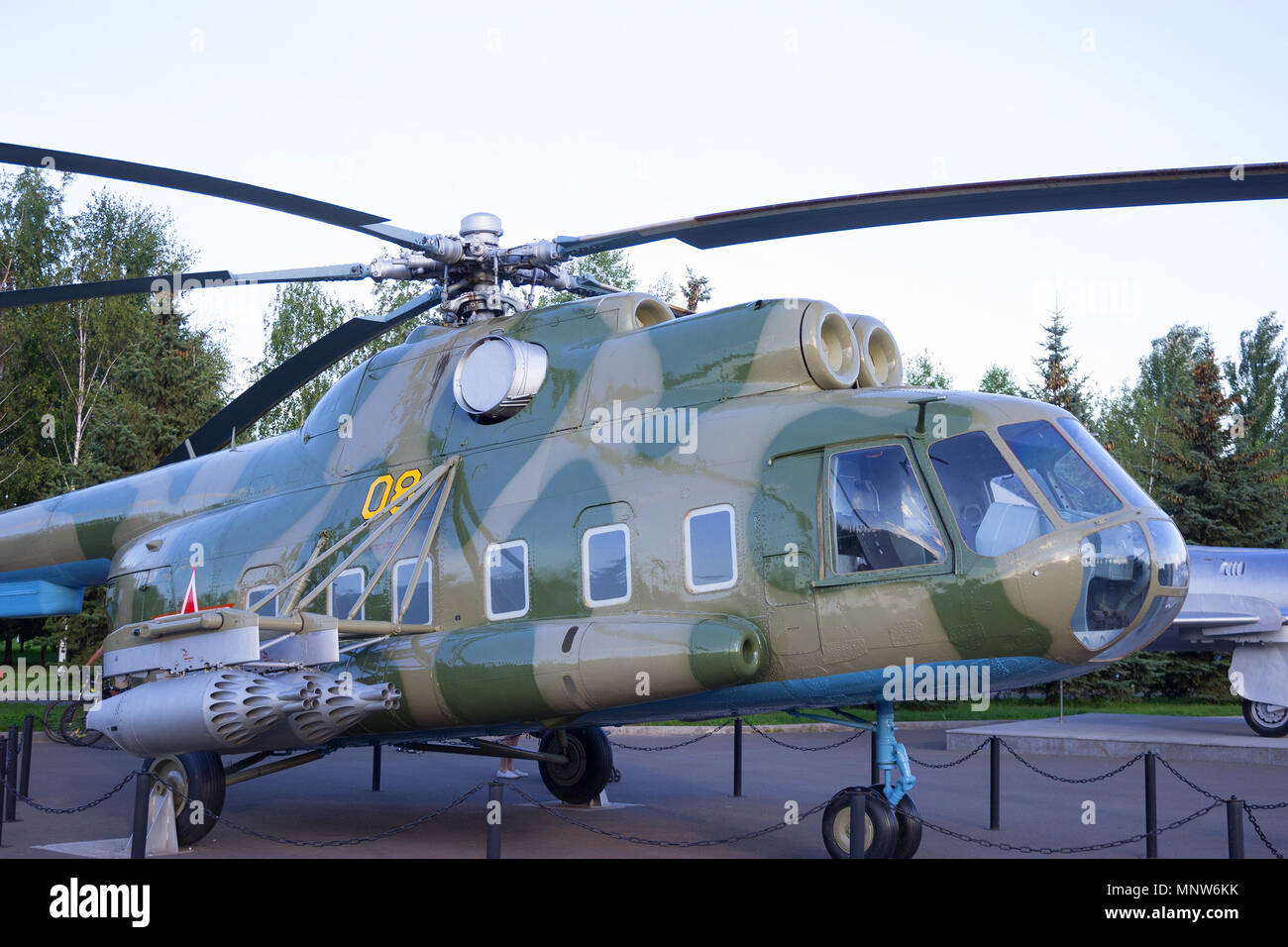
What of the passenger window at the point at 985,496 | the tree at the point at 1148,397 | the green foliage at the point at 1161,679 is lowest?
the green foliage at the point at 1161,679

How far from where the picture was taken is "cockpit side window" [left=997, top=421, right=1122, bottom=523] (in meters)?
7.11

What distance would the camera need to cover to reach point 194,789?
32.3ft

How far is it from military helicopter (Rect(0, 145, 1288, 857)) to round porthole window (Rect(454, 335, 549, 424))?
0.03 m

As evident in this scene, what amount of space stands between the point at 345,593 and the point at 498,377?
237 centimetres

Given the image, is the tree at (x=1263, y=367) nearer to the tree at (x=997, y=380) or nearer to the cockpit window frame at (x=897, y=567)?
the tree at (x=997, y=380)

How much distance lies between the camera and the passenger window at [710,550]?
25.8 feet

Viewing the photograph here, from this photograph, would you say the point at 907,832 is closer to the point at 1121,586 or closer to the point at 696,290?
the point at 1121,586

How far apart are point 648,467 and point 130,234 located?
36774 mm

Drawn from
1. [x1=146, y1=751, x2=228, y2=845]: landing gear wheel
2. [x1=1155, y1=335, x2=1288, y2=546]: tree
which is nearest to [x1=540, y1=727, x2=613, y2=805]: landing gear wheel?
[x1=146, y1=751, x2=228, y2=845]: landing gear wheel

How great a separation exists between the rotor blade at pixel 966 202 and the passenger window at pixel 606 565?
2.30m

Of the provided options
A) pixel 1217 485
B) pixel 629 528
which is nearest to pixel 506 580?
pixel 629 528

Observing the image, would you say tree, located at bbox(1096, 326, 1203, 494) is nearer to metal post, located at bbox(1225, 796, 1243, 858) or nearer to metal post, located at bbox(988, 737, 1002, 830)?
metal post, located at bbox(988, 737, 1002, 830)

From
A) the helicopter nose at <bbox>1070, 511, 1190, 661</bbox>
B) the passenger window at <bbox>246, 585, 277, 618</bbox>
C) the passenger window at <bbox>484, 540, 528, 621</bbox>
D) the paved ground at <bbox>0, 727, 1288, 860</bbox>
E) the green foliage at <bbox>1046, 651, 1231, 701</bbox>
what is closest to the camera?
the helicopter nose at <bbox>1070, 511, 1190, 661</bbox>

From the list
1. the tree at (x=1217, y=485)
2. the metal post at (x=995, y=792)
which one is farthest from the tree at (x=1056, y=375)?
the metal post at (x=995, y=792)
